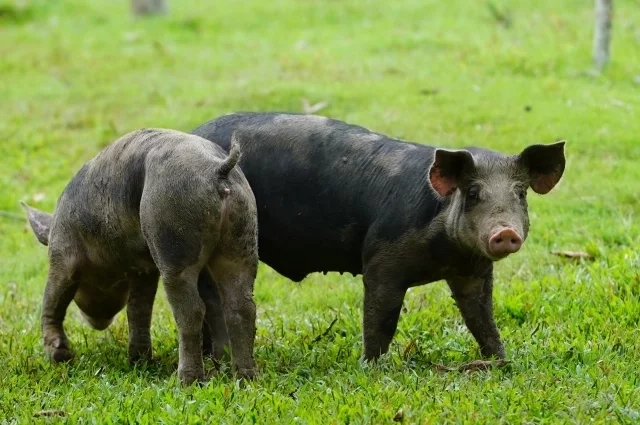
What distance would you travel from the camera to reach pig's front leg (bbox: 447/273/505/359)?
19.5ft

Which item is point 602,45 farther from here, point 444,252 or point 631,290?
point 444,252

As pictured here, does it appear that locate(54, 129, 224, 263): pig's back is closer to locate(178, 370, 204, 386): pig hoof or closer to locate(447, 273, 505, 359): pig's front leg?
locate(178, 370, 204, 386): pig hoof

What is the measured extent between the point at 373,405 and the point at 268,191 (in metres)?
1.58

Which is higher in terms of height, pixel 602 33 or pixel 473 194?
pixel 473 194

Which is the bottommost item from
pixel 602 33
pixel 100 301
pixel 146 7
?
pixel 146 7

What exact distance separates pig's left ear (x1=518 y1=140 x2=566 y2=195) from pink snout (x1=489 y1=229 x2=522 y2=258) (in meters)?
0.58

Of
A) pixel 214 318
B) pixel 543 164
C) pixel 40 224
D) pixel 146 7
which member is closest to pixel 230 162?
pixel 214 318

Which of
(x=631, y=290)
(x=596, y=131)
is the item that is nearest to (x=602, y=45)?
(x=596, y=131)

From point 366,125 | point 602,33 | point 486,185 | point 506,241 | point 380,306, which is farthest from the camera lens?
point 602,33

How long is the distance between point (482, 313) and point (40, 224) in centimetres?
274

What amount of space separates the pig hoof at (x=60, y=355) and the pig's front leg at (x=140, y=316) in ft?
1.16

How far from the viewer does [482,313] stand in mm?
5980

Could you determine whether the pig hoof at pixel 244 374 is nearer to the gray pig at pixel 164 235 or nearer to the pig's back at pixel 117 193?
the gray pig at pixel 164 235

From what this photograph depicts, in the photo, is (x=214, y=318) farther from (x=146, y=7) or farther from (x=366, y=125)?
(x=146, y=7)
